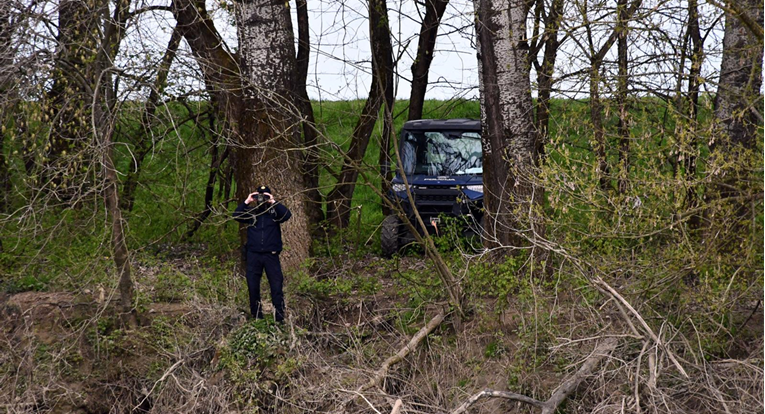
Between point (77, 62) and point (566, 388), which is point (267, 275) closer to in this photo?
point (566, 388)

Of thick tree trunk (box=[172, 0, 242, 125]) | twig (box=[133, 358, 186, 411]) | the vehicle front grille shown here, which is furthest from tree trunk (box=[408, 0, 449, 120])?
twig (box=[133, 358, 186, 411])

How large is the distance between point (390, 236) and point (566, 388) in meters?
5.59

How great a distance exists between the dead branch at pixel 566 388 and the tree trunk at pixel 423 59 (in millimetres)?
7158

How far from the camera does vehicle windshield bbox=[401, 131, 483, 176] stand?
13.2 meters

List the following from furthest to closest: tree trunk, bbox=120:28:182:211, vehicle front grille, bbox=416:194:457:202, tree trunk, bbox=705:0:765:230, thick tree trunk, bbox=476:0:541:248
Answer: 1. vehicle front grille, bbox=416:194:457:202
2. thick tree trunk, bbox=476:0:541:248
3. tree trunk, bbox=120:28:182:211
4. tree trunk, bbox=705:0:765:230

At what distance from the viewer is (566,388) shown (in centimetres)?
757

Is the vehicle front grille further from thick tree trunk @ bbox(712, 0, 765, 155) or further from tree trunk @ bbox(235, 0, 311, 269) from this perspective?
thick tree trunk @ bbox(712, 0, 765, 155)

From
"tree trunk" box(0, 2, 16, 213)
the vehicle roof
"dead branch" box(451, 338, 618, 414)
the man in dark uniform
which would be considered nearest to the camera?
"dead branch" box(451, 338, 618, 414)

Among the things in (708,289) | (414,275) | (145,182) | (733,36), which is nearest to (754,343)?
(708,289)

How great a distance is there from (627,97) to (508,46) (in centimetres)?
192

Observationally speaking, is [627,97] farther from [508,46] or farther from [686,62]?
[508,46]

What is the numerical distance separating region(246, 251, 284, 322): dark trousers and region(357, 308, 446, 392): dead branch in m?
1.41

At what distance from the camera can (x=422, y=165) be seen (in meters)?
13.3

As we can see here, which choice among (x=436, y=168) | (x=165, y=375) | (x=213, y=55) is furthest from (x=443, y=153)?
(x=165, y=375)
